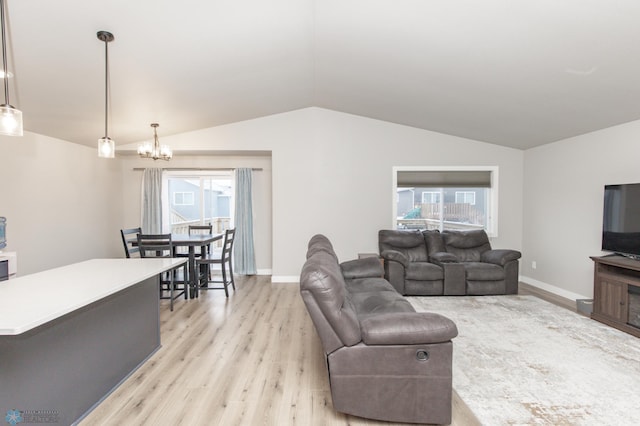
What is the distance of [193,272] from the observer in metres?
4.52

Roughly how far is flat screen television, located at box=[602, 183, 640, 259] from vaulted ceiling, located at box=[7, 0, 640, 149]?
879 millimetres

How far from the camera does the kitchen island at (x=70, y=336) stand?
1.53 meters

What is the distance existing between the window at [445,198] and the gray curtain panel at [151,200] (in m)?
4.53

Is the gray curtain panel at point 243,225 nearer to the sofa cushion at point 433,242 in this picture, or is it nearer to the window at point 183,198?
the window at point 183,198

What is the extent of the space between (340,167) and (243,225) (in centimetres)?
219

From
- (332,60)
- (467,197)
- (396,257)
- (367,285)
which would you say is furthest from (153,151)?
(467,197)

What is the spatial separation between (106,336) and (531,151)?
6412 millimetres

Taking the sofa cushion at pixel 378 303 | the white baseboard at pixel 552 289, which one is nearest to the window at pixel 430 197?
the white baseboard at pixel 552 289

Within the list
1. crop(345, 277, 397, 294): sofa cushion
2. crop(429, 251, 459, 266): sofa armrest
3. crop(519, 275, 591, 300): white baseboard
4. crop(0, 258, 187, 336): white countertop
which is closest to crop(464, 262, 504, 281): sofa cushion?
crop(429, 251, 459, 266): sofa armrest

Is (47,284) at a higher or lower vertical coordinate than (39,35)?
lower

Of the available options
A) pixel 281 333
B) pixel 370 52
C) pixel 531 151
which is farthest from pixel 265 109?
pixel 531 151

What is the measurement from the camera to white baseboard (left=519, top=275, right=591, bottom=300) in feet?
14.3

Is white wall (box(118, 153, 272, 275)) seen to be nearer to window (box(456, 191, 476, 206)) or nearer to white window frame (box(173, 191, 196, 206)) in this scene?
white window frame (box(173, 191, 196, 206))

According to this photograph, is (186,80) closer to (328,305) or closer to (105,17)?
(105,17)
